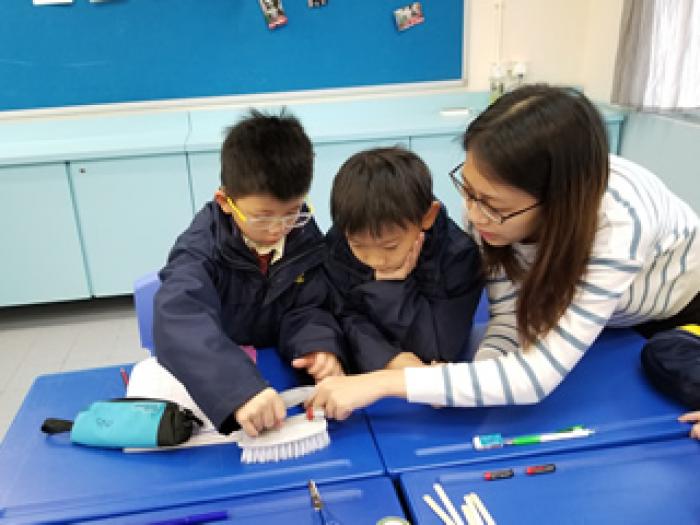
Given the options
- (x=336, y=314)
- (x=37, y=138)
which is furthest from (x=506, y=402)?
(x=37, y=138)

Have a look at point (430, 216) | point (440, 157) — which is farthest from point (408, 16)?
point (430, 216)

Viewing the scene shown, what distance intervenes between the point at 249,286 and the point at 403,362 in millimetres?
349

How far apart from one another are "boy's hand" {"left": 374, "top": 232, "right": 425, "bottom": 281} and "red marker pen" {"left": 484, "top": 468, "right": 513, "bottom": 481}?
1.39 ft

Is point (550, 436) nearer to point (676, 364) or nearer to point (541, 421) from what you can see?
point (541, 421)

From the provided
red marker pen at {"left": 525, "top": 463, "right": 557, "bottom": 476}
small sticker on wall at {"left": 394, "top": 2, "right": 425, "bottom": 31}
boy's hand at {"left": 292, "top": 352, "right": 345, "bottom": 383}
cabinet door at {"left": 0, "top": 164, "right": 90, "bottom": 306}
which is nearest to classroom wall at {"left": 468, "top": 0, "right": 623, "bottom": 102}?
small sticker on wall at {"left": 394, "top": 2, "right": 425, "bottom": 31}

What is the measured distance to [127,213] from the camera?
278 centimetres

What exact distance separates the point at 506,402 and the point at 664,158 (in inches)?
83.7

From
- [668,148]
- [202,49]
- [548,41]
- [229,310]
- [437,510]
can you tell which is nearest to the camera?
[437,510]

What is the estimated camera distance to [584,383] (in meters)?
1.10

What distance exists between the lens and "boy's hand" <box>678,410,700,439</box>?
940mm

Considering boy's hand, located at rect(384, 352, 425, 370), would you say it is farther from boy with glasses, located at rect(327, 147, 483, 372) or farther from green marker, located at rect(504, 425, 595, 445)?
green marker, located at rect(504, 425, 595, 445)

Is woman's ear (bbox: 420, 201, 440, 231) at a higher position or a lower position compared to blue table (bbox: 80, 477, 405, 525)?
higher

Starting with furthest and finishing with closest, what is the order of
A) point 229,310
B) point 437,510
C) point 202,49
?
point 202,49 < point 229,310 < point 437,510

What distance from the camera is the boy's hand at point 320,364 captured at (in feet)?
3.68
